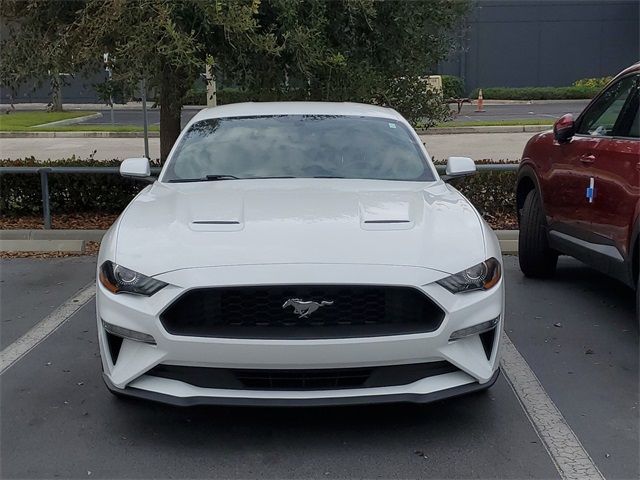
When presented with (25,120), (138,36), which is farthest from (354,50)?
(25,120)

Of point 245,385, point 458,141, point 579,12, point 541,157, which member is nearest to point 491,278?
point 245,385

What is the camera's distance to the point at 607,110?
221 inches

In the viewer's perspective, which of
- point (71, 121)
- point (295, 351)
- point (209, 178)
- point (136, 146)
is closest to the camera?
point (295, 351)

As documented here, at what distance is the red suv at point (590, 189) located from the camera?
488 cm

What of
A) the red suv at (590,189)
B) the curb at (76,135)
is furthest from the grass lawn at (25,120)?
the red suv at (590,189)

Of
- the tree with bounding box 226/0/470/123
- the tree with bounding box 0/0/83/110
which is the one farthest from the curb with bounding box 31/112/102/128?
the tree with bounding box 226/0/470/123

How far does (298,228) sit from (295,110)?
1.84 metres

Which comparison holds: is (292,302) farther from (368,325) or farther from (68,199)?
(68,199)

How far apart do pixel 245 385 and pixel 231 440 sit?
1.25ft

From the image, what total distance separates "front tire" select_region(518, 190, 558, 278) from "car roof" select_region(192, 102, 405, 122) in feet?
5.52

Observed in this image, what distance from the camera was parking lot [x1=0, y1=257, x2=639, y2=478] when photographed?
11.2ft

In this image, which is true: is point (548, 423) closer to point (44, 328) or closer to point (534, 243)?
point (534, 243)

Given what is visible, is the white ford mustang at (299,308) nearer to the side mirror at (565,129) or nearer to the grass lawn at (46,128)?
the side mirror at (565,129)

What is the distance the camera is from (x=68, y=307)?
6.00 meters
